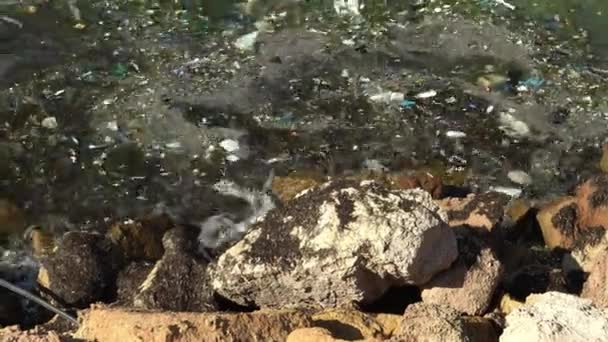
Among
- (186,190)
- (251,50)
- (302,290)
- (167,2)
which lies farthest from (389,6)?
(302,290)

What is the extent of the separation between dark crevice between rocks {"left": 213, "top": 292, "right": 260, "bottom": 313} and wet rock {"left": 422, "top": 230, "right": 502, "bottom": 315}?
627 mm

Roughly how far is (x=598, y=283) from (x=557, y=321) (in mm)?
603

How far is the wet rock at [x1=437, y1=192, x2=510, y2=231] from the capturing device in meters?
3.59

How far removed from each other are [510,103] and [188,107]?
73.7 inches

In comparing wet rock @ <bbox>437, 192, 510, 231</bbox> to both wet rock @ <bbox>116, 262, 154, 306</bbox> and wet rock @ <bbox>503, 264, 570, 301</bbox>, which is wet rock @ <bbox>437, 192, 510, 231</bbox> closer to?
wet rock @ <bbox>503, 264, 570, 301</bbox>

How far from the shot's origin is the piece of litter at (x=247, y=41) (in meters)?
5.73

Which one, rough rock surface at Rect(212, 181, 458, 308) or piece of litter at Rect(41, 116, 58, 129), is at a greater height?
rough rock surface at Rect(212, 181, 458, 308)

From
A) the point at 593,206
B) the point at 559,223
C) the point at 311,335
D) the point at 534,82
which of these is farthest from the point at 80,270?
the point at 534,82

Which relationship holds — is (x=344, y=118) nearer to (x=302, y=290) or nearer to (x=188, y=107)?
(x=188, y=107)

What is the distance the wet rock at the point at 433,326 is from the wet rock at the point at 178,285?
0.87m

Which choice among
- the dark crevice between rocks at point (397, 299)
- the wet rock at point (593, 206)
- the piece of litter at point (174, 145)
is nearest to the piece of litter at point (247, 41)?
the piece of litter at point (174, 145)

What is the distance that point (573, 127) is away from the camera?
5109 mm

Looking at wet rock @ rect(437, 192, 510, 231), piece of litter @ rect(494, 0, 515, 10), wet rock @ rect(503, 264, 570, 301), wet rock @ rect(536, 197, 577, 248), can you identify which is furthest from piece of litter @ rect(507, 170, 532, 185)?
piece of litter @ rect(494, 0, 515, 10)

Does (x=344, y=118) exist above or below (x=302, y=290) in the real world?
below
